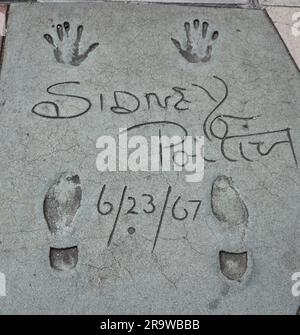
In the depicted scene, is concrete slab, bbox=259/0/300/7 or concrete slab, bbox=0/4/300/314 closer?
concrete slab, bbox=0/4/300/314

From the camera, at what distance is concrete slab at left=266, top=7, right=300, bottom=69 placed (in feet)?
6.62

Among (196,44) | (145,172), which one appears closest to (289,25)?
(196,44)

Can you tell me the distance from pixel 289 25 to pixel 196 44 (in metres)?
0.37

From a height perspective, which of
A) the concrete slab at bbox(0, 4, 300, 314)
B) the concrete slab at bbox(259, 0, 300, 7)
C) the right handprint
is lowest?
the concrete slab at bbox(0, 4, 300, 314)

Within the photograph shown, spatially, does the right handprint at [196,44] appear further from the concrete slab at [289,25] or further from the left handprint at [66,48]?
the left handprint at [66,48]

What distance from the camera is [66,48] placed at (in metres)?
1.97

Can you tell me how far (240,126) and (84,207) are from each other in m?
0.65

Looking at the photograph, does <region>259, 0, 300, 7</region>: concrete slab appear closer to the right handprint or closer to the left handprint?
the right handprint

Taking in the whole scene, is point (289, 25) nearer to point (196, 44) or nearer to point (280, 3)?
point (280, 3)

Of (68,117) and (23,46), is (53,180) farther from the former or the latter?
(23,46)

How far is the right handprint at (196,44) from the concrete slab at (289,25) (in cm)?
26

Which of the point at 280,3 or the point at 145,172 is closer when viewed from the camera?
the point at 145,172

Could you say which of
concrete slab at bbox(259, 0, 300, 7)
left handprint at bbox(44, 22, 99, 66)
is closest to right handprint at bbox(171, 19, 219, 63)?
concrete slab at bbox(259, 0, 300, 7)

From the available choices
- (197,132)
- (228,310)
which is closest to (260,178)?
(197,132)
